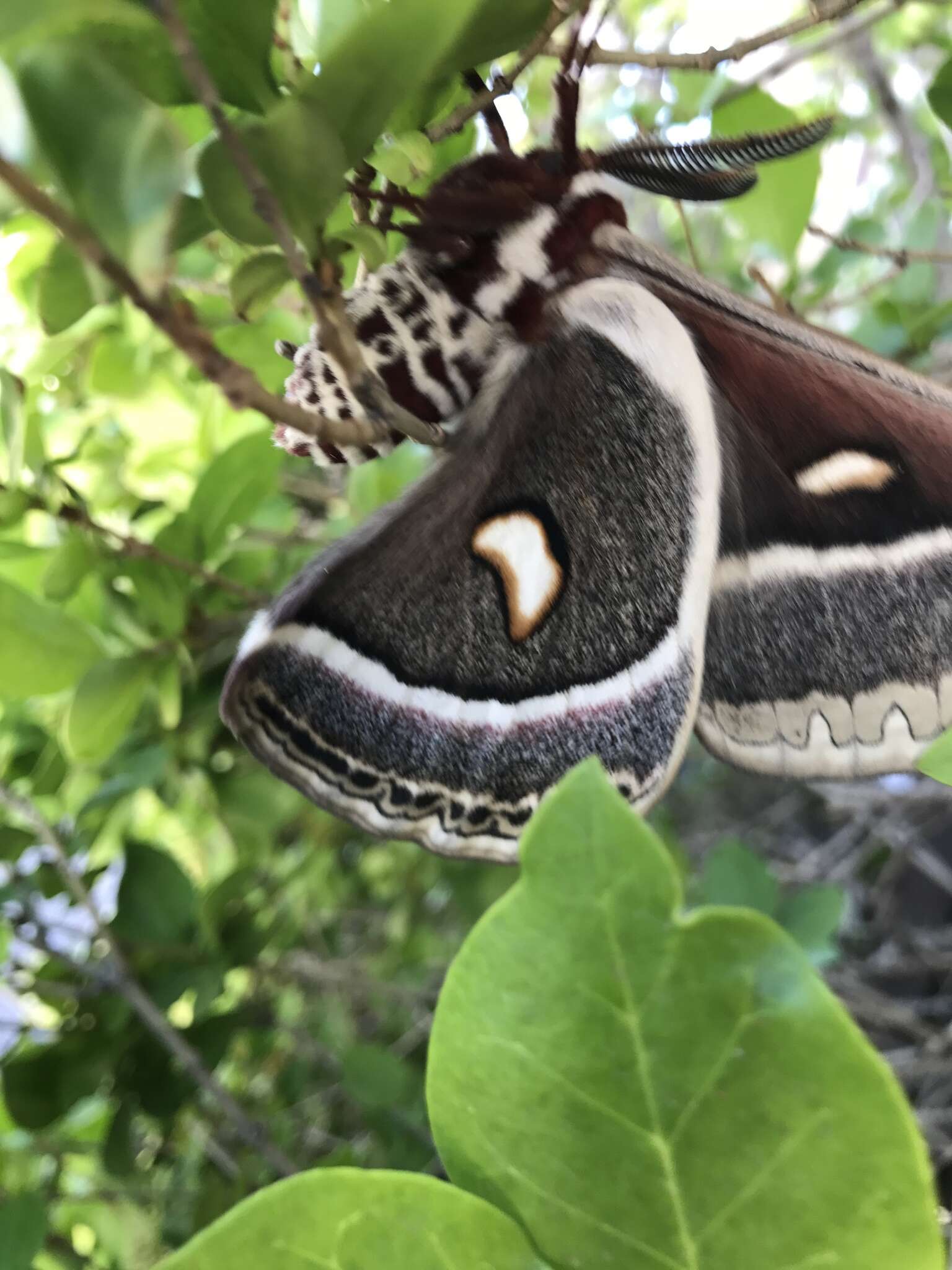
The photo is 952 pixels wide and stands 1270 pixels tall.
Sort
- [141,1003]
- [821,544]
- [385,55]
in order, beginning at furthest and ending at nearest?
[141,1003] < [821,544] < [385,55]

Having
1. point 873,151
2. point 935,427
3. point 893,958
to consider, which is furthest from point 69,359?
point 873,151

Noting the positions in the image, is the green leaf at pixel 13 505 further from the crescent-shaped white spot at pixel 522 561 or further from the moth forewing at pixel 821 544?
the moth forewing at pixel 821 544

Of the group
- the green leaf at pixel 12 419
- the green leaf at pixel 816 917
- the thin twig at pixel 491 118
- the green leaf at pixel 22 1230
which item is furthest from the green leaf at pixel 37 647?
the green leaf at pixel 816 917

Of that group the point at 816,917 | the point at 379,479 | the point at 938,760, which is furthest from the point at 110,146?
the point at 816,917

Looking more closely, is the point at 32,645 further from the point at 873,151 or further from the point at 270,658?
the point at 873,151

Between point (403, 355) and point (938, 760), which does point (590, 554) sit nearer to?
point (403, 355)
